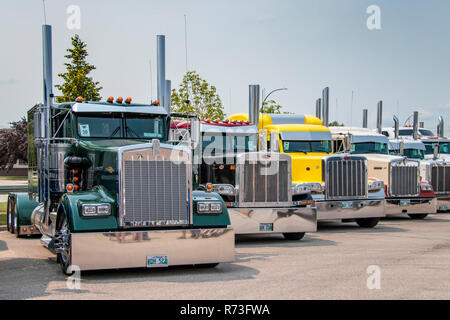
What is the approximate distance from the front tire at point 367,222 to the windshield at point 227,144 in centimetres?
411

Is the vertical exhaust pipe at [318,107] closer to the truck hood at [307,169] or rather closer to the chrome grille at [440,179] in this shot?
the chrome grille at [440,179]

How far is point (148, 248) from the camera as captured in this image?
9.61 meters

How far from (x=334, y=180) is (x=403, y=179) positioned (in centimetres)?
430

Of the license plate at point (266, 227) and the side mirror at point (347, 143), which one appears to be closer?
the license plate at point (266, 227)

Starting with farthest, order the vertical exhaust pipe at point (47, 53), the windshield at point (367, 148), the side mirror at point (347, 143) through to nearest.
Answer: the windshield at point (367, 148) → the side mirror at point (347, 143) → the vertical exhaust pipe at point (47, 53)

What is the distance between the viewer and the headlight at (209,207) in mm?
10234

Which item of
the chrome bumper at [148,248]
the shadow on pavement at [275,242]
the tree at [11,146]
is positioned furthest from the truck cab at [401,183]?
the tree at [11,146]

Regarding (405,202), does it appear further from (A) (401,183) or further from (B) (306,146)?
(B) (306,146)

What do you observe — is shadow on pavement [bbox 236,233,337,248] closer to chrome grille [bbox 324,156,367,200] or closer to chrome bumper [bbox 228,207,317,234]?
chrome bumper [bbox 228,207,317,234]

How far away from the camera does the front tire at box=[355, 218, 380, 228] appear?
18.3 metres

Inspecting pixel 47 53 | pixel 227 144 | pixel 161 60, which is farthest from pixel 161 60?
pixel 47 53
